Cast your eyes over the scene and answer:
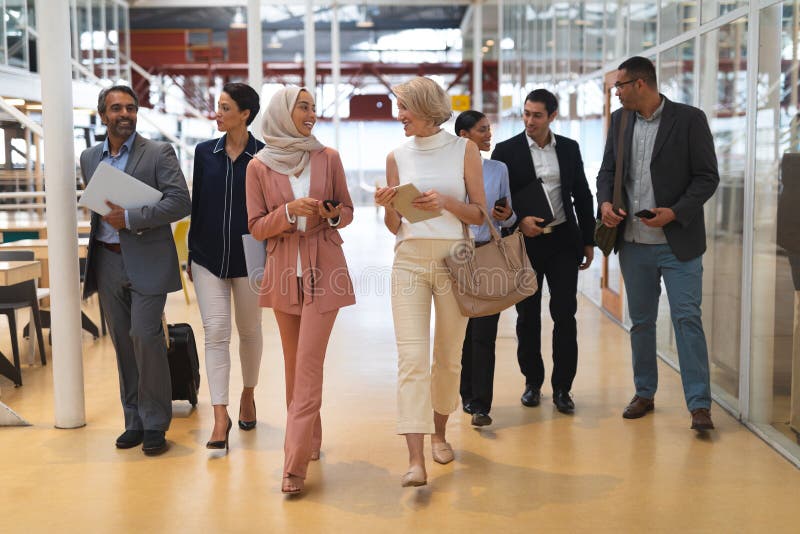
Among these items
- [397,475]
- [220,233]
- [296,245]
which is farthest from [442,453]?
[220,233]

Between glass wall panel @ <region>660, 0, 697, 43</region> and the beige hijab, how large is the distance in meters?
3.30

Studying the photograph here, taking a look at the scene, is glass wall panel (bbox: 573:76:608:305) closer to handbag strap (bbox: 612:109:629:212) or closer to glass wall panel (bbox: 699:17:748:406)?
glass wall panel (bbox: 699:17:748:406)

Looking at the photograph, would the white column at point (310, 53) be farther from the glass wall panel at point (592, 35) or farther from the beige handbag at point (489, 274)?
the beige handbag at point (489, 274)

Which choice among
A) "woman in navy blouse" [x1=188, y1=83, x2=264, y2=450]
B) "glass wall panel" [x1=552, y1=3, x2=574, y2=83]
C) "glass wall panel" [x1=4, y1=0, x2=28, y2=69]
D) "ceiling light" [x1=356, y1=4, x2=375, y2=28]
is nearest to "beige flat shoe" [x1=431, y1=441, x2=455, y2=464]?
"woman in navy blouse" [x1=188, y1=83, x2=264, y2=450]

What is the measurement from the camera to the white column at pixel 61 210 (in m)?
4.80

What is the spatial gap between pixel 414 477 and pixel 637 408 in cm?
179

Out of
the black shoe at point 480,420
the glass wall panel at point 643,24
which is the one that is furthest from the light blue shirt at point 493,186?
the glass wall panel at point 643,24

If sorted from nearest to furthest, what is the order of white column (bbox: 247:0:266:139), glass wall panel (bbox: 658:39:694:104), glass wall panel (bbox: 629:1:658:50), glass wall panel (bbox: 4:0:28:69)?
1. glass wall panel (bbox: 658:39:694:104)
2. glass wall panel (bbox: 629:1:658:50)
3. white column (bbox: 247:0:266:139)
4. glass wall panel (bbox: 4:0:28:69)

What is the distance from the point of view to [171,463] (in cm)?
440

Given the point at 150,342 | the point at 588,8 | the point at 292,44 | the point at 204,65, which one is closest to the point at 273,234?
the point at 150,342

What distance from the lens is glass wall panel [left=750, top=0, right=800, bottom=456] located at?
14.8 ft

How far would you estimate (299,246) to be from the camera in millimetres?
3967

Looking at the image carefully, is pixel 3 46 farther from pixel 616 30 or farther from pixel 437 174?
pixel 437 174

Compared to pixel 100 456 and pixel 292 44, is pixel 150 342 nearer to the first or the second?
pixel 100 456
